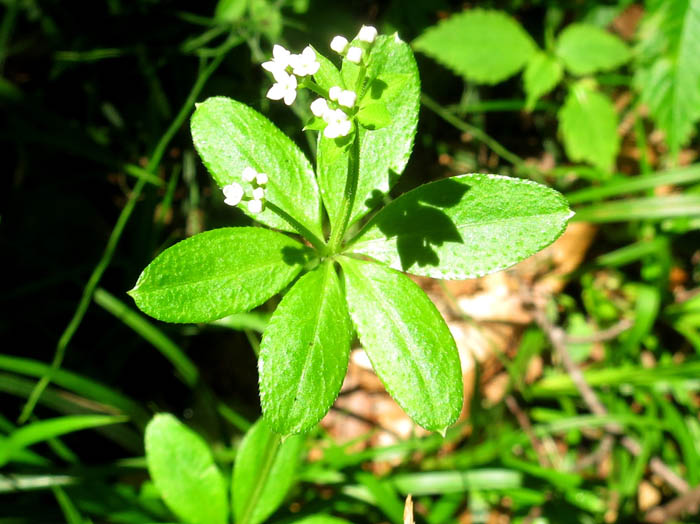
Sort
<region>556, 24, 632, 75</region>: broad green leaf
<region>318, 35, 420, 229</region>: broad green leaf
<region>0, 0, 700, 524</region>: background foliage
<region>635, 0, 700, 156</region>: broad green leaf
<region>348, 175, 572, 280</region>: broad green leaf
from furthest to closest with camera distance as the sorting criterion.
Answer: <region>556, 24, 632, 75</region>: broad green leaf → <region>635, 0, 700, 156</region>: broad green leaf → <region>0, 0, 700, 524</region>: background foliage → <region>318, 35, 420, 229</region>: broad green leaf → <region>348, 175, 572, 280</region>: broad green leaf

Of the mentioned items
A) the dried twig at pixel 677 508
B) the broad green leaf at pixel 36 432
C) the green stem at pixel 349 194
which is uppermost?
the green stem at pixel 349 194

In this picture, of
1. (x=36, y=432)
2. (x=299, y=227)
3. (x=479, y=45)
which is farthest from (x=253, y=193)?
(x=479, y=45)

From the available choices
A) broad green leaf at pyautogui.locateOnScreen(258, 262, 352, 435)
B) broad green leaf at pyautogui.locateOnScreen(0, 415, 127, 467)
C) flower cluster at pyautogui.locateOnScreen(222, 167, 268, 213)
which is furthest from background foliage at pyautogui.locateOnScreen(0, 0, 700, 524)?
flower cluster at pyautogui.locateOnScreen(222, 167, 268, 213)

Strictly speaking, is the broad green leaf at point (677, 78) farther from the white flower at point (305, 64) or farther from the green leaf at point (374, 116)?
the white flower at point (305, 64)

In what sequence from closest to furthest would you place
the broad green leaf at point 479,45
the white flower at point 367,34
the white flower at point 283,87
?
the white flower at point 367,34 < the white flower at point 283,87 < the broad green leaf at point 479,45

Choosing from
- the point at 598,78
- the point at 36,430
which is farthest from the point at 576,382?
the point at 36,430

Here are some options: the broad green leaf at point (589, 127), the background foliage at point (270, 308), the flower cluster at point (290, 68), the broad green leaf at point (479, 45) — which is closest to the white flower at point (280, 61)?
the flower cluster at point (290, 68)

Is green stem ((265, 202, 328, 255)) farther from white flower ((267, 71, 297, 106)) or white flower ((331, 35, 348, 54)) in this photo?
white flower ((331, 35, 348, 54))
